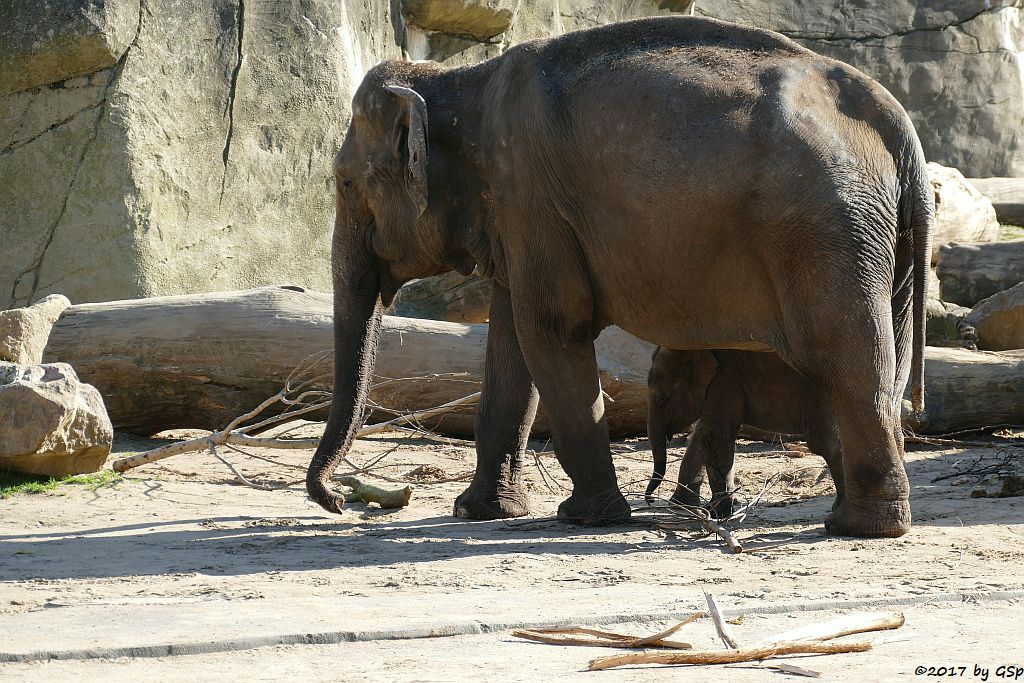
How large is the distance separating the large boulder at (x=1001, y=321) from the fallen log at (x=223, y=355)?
2.89m

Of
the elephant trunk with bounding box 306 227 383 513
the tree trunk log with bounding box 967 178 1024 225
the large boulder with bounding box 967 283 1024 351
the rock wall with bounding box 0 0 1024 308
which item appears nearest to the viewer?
the elephant trunk with bounding box 306 227 383 513

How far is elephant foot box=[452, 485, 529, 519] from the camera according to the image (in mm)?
5984

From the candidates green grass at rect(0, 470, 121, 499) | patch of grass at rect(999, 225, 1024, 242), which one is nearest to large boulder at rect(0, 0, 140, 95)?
green grass at rect(0, 470, 121, 499)

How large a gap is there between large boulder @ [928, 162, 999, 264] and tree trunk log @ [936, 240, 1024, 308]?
4.28ft

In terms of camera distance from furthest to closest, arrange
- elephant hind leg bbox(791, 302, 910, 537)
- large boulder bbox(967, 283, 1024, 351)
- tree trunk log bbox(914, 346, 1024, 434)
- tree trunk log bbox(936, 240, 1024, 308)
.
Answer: tree trunk log bbox(936, 240, 1024, 308) → large boulder bbox(967, 283, 1024, 351) → tree trunk log bbox(914, 346, 1024, 434) → elephant hind leg bbox(791, 302, 910, 537)

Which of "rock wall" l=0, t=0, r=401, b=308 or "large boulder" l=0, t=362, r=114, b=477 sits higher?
"rock wall" l=0, t=0, r=401, b=308

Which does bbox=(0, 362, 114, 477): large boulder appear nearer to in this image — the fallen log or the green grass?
the green grass

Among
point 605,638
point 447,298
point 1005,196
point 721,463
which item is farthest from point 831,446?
point 1005,196

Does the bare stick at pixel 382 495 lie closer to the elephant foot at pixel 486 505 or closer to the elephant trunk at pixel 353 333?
the elephant trunk at pixel 353 333

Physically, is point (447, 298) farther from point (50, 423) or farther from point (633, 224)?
point (633, 224)

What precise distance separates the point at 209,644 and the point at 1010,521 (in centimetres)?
342

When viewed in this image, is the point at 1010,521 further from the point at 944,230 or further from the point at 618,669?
the point at 944,230

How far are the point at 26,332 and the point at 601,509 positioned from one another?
3504 millimetres

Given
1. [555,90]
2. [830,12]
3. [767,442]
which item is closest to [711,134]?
[555,90]
